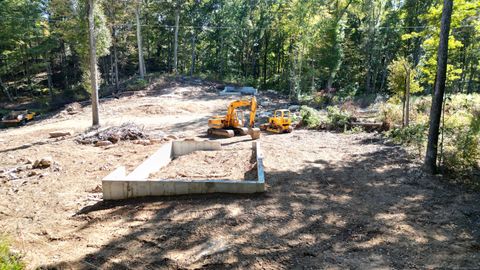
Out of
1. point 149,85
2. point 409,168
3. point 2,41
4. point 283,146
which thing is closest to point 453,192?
point 409,168

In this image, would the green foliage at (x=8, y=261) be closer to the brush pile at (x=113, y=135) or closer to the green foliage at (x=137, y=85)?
the brush pile at (x=113, y=135)

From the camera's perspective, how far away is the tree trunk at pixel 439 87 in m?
7.62

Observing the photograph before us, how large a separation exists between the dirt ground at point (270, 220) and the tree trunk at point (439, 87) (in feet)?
1.58

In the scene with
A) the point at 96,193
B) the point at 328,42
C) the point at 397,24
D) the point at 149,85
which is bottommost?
the point at 96,193

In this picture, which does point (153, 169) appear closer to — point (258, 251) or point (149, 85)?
point (258, 251)

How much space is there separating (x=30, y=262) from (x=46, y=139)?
10709 mm

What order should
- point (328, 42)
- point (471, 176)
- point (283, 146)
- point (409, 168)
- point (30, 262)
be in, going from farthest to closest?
point (328, 42) → point (283, 146) → point (409, 168) → point (471, 176) → point (30, 262)

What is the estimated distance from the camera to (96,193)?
7.99m

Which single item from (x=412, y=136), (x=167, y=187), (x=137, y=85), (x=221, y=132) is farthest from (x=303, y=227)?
(x=137, y=85)

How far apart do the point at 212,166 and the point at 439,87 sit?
610 centimetres

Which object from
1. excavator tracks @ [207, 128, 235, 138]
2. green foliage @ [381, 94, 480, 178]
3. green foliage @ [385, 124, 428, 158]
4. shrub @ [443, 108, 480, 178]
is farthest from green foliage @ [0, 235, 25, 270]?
excavator tracks @ [207, 128, 235, 138]

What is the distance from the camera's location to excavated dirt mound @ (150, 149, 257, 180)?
8.53 meters

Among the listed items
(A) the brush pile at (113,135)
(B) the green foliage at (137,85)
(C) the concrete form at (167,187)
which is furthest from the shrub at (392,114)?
(B) the green foliage at (137,85)

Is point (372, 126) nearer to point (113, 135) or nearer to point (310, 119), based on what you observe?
point (310, 119)
